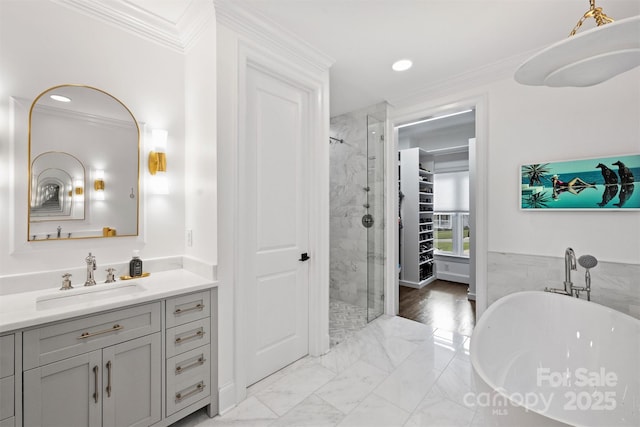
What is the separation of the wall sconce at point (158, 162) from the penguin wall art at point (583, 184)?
2981 mm

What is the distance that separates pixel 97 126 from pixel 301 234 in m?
1.63

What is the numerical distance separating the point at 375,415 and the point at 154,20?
3.09 m

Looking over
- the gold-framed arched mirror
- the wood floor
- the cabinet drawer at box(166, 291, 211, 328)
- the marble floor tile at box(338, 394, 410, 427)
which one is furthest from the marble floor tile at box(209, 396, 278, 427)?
the wood floor

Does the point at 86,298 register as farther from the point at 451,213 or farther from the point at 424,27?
the point at 451,213

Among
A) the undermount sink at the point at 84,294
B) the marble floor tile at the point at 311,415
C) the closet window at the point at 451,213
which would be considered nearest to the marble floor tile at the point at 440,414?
the marble floor tile at the point at 311,415

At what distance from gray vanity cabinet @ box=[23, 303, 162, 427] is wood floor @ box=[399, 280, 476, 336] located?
2.77 metres

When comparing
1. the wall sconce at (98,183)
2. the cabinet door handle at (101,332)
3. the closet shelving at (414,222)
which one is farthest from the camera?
the closet shelving at (414,222)

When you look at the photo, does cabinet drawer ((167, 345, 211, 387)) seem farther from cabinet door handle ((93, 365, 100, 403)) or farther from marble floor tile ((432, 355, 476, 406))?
marble floor tile ((432, 355, 476, 406))

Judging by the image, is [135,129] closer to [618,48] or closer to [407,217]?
[618,48]

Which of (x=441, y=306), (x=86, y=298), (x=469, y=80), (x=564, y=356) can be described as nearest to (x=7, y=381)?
(x=86, y=298)

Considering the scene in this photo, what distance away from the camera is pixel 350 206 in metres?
3.63

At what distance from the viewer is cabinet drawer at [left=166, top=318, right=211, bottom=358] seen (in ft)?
5.17

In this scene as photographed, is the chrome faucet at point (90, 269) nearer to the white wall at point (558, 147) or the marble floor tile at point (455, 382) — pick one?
the marble floor tile at point (455, 382)

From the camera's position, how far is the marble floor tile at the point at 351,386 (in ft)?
6.07
